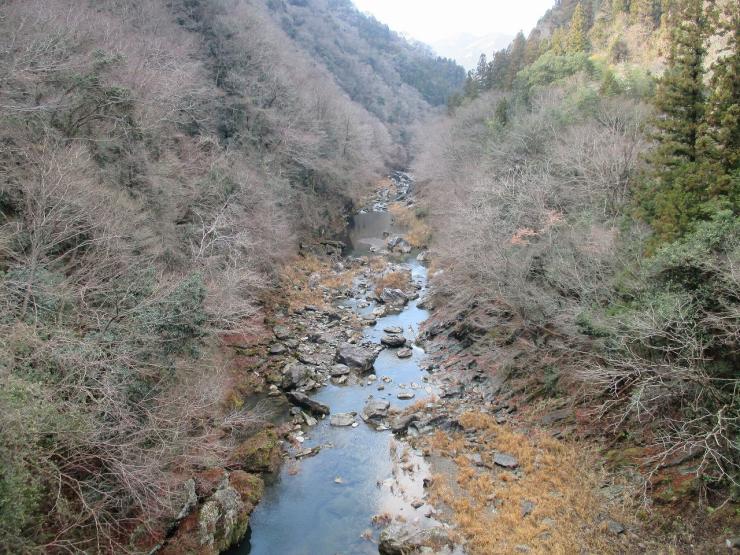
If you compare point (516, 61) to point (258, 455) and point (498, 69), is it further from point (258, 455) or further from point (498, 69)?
point (258, 455)

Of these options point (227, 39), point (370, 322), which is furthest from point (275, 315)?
point (227, 39)

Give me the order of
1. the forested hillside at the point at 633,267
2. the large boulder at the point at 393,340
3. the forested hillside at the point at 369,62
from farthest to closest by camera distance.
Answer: the forested hillside at the point at 369,62, the large boulder at the point at 393,340, the forested hillside at the point at 633,267

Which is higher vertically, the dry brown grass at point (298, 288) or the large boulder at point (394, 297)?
the large boulder at point (394, 297)

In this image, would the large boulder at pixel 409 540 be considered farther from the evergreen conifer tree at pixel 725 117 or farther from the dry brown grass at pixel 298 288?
the dry brown grass at pixel 298 288

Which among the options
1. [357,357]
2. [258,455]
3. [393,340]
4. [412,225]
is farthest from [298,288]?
[412,225]

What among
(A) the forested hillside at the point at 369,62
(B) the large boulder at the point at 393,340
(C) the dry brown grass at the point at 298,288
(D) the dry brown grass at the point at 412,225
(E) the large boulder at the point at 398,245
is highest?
(A) the forested hillside at the point at 369,62

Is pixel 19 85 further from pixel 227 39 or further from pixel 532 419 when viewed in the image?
pixel 227 39

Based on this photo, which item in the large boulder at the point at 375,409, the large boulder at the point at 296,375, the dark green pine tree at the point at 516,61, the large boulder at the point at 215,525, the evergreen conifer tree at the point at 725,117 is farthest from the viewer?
the dark green pine tree at the point at 516,61

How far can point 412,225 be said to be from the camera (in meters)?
42.5

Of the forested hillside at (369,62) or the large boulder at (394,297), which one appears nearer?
the large boulder at (394,297)

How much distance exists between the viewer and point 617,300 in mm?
13195

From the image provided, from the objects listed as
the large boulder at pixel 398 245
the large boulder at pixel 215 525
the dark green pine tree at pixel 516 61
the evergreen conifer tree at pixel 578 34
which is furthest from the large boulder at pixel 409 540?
the dark green pine tree at pixel 516 61

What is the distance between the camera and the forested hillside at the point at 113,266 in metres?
9.42

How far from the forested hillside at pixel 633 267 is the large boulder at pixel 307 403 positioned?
6928 millimetres
